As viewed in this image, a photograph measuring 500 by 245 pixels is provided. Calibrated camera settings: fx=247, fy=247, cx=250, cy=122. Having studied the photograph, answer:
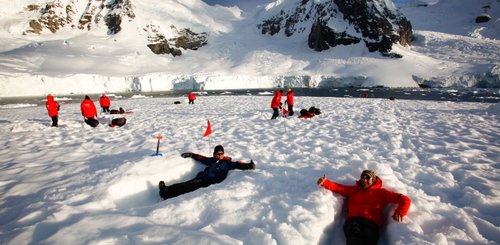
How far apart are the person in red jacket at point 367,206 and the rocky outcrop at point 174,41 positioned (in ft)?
303

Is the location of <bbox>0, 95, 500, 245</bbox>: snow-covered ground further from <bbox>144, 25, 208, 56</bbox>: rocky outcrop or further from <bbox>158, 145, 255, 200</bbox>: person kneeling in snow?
<bbox>144, 25, 208, 56</bbox>: rocky outcrop

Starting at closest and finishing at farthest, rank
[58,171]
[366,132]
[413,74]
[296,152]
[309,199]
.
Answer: [309,199], [58,171], [296,152], [366,132], [413,74]

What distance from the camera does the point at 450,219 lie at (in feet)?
11.8

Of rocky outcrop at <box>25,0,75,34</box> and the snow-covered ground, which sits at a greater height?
rocky outcrop at <box>25,0,75,34</box>

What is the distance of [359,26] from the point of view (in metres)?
81.1

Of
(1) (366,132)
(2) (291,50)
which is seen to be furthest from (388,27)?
(1) (366,132)

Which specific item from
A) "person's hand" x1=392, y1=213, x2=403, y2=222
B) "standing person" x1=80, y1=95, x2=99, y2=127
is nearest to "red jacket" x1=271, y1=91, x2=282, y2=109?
"standing person" x1=80, y1=95, x2=99, y2=127

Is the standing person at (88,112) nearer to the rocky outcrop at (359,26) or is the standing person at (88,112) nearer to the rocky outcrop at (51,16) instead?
the rocky outcrop at (359,26)

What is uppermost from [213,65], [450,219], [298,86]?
[213,65]

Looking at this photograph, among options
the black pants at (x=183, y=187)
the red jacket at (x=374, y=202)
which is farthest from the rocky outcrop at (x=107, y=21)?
the red jacket at (x=374, y=202)

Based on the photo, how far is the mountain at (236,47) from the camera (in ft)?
179

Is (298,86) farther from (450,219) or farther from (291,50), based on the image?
(450,219)

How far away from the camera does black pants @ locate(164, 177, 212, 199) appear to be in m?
4.65

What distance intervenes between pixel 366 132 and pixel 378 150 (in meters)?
2.25
